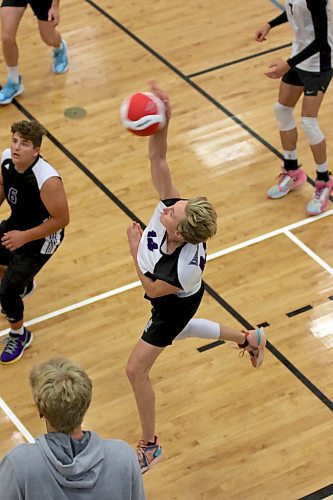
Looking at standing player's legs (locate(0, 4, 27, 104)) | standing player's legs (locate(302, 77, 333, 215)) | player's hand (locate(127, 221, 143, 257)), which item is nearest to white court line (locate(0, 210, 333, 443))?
standing player's legs (locate(302, 77, 333, 215))

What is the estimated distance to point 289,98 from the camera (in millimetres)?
7750

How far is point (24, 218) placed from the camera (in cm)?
634

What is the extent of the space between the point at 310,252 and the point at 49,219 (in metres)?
2.23

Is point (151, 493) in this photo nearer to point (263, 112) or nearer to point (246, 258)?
point (246, 258)

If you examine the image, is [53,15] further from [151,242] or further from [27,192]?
[151,242]

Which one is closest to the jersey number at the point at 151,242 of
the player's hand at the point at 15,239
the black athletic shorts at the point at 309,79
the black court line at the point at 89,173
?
the player's hand at the point at 15,239

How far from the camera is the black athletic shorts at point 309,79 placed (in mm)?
7508

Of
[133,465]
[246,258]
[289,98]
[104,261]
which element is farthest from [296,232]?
[133,465]

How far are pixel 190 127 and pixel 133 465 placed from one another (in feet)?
18.0

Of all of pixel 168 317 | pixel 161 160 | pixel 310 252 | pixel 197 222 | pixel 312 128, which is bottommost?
pixel 310 252

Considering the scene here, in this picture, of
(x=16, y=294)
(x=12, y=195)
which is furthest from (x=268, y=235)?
(x=12, y=195)

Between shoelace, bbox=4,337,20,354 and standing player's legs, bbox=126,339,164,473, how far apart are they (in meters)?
1.26

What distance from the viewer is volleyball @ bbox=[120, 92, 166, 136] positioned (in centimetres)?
577

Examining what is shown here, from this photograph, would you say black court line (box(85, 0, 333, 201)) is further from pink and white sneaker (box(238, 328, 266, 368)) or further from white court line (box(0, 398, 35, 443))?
white court line (box(0, 398, 35, 443))
